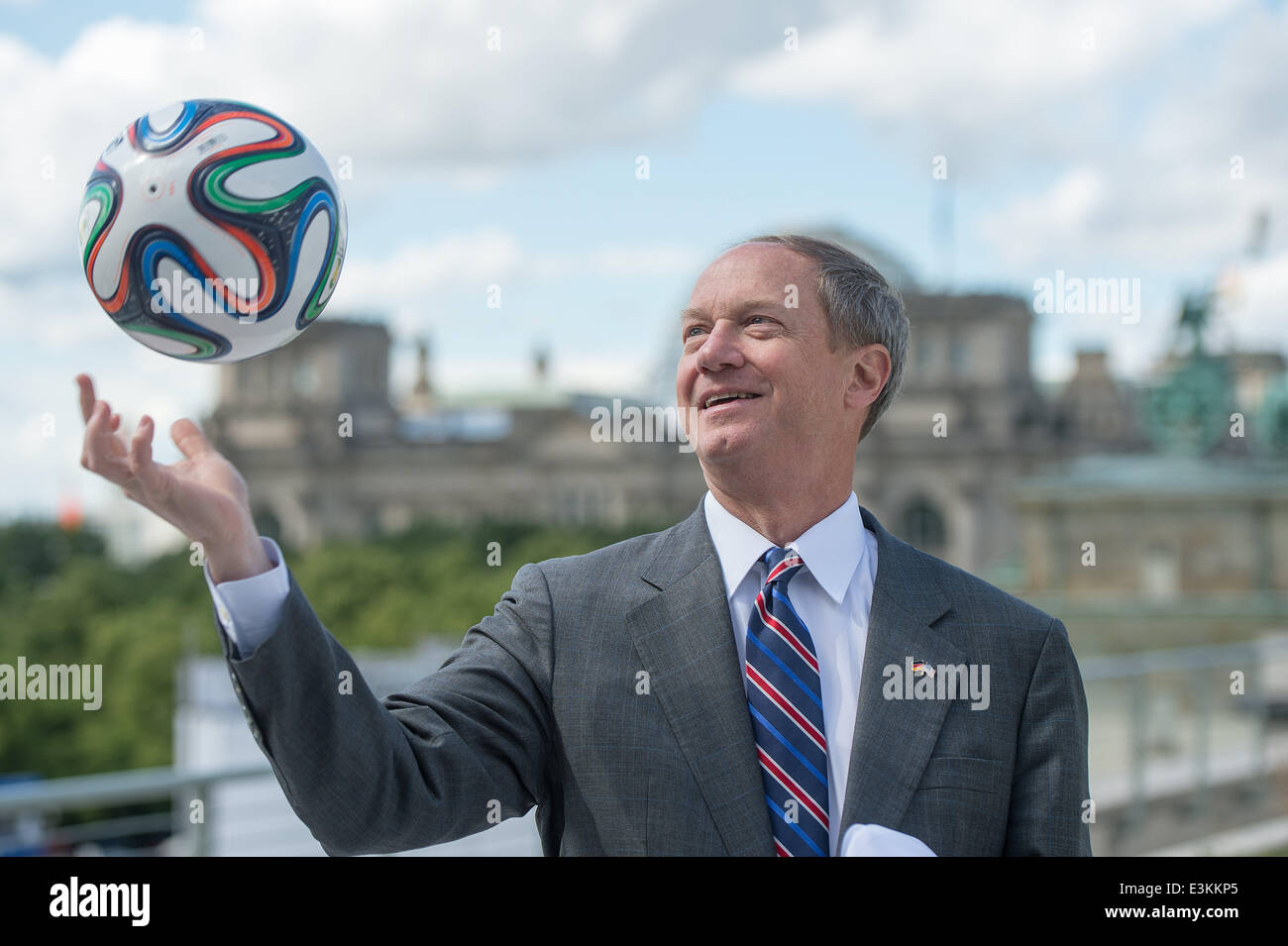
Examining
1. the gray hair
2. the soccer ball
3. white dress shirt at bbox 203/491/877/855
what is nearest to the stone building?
the gray hair

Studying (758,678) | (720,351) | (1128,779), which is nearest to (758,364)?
(720,351)

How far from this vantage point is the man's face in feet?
8.20

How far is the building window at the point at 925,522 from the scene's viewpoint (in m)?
62.7

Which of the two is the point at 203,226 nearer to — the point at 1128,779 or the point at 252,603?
the point at 252,603

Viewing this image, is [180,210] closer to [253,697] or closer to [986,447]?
[253,697]

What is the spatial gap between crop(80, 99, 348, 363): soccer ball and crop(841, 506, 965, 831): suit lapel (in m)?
1.09

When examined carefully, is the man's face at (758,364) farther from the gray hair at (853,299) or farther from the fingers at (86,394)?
the fingers at (86,394)

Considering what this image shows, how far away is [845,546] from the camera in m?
2.63

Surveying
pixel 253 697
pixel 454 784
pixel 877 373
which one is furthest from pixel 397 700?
pixel 877 373

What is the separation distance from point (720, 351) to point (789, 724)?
601 mm

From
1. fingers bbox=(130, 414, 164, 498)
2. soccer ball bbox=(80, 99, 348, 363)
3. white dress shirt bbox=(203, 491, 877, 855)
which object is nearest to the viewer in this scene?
fingers bbox=(130, 414, 164, 498)

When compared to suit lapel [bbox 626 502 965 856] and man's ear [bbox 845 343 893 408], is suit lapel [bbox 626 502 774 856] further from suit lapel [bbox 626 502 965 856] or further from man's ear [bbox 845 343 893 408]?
man's ear [bbox 845 343 893 408]
